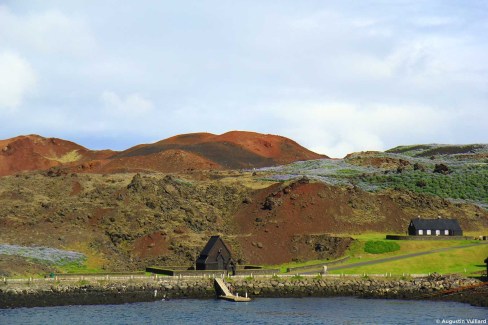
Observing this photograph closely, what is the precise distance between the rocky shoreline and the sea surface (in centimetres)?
334

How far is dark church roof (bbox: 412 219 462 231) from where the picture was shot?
126562mm

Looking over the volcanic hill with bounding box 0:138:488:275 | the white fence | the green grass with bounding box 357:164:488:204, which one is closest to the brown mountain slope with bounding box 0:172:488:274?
the volcanic hill with bounding box 0:138:488:275

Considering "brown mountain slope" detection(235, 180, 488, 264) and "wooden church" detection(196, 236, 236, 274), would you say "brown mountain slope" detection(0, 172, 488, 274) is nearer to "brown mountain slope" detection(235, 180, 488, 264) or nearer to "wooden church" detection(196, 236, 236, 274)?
"brown mountain slope" detection(235, 180, 488, 264)

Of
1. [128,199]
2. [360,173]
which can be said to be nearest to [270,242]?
[128,199]

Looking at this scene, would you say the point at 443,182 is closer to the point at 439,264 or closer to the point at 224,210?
the point at 224,210

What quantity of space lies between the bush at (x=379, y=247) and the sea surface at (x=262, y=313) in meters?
26.4

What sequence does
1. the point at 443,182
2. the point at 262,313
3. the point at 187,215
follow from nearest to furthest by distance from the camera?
the point at 262,313
the point at 187,215
the point at 443,182

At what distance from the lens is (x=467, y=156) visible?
19975cm

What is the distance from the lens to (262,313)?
3250 inches

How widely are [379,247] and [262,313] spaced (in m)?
41.9

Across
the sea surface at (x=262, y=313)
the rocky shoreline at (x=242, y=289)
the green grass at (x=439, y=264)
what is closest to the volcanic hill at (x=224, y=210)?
the rocky shoreline at (x=242, y=289)

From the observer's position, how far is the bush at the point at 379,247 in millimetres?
119688

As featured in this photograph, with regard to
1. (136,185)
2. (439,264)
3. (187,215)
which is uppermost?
(136,185)

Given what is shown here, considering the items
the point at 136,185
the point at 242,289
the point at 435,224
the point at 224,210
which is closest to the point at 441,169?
the point at 435,224
